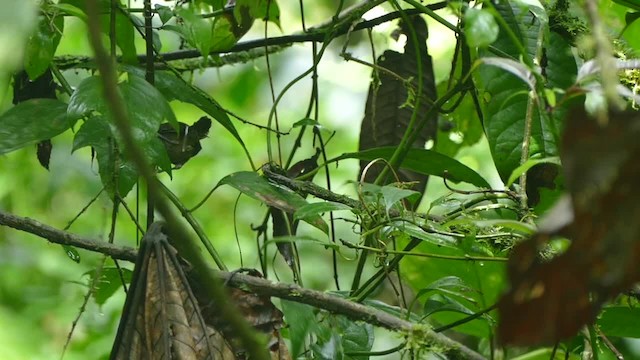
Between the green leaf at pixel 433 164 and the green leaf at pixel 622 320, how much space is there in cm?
21

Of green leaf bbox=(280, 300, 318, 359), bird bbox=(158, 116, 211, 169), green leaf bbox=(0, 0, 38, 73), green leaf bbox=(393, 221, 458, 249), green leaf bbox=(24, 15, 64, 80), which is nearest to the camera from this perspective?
green leaf bbox=(0, 0, 38, 73)

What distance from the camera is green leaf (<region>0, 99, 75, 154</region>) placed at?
934 millimetres

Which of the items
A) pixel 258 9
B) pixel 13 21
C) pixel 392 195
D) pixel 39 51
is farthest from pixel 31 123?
pixel 13 21

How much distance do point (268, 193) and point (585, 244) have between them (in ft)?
1.71

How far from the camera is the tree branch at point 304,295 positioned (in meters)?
0.61

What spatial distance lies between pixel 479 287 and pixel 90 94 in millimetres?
551

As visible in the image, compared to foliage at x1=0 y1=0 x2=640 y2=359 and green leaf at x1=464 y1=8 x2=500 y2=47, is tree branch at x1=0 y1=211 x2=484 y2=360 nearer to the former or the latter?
foliage at x1=0 y1=0 x2=640 y2=359

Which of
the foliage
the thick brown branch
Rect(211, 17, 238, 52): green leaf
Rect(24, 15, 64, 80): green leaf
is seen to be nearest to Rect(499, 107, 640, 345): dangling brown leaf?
the foliage

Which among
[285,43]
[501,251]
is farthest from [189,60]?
[501,251]

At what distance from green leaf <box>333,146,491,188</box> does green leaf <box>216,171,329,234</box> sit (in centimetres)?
11

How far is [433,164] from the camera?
1010 millimetres

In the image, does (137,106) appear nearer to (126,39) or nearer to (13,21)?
(126,39)

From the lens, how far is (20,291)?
238 centimetres

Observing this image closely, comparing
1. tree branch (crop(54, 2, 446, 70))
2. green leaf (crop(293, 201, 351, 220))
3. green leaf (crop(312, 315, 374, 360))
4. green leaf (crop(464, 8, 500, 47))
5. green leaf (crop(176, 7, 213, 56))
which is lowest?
green leaf (crop(312, 315, 374, 360))
